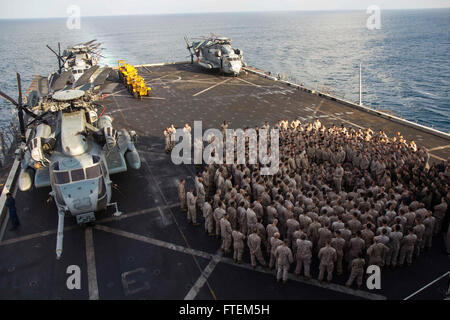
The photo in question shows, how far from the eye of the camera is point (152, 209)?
52.0 ft

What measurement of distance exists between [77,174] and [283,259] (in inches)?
353

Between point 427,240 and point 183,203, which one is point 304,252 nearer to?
point 427,240

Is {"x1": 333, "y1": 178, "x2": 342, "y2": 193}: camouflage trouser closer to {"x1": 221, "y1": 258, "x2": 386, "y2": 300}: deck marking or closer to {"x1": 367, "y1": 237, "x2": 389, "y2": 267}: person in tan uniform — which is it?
{"x1": 367, "y1": 237, "x2": 389, "y2": 267}: person in tan uniform

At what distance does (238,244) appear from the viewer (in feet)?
38.5

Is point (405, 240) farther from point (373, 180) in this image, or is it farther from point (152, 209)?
point (152, 209)

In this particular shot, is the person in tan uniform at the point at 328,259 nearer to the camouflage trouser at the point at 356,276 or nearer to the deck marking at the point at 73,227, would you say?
the camouflage trouser at the point at 356,276

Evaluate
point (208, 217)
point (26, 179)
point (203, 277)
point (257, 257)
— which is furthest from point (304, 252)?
point (26, 179)

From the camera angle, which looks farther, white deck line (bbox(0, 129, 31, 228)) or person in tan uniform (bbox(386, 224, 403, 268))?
white deck line (bbox(0, 129, 31, 228))

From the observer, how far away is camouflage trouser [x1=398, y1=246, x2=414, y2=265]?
37.3ft

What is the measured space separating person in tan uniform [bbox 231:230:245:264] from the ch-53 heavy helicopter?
19.6 feet

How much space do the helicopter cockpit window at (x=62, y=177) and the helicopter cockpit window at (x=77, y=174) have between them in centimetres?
19

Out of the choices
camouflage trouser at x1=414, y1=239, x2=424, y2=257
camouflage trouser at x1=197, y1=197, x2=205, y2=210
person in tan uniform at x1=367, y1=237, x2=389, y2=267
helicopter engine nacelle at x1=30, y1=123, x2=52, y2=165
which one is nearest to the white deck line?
helicopter engine nacelle at x1=30, y1=123, x2=52, y2=165
